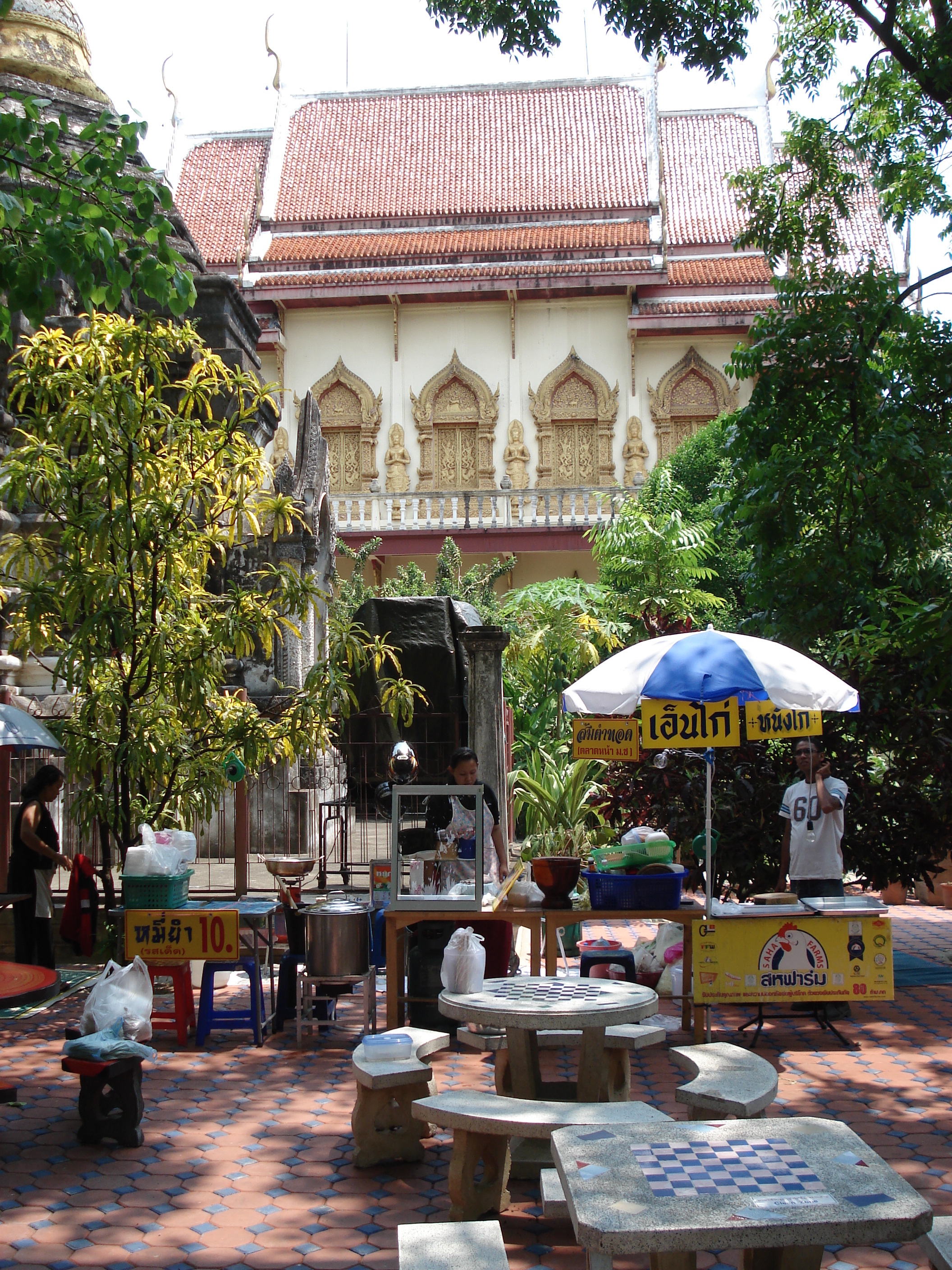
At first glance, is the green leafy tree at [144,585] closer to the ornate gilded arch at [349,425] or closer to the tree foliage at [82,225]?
the tree foliage at [82,225]

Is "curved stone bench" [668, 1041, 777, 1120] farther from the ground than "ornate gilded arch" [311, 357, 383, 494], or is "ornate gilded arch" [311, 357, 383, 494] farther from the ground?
"ornate gilded arch" [311, 357, 383, 494]

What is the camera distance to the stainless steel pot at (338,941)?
591 centimetres

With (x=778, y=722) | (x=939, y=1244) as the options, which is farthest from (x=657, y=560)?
(x=939, y=1244)

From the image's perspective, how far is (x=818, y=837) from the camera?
7133mm

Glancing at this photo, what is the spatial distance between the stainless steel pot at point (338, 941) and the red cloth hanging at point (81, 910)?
2.36 meters

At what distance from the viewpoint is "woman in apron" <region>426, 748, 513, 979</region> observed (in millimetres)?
6191

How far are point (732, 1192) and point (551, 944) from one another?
3094mm

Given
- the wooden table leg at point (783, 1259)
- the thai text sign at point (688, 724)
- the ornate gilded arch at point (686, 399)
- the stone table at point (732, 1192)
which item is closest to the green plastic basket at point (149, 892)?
the thai text sign at point (688, 724)

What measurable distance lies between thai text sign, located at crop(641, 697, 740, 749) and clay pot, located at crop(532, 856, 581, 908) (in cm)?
72

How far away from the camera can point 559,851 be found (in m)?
11.2

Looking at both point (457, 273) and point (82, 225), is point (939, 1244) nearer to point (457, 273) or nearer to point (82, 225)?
point (82, 225)

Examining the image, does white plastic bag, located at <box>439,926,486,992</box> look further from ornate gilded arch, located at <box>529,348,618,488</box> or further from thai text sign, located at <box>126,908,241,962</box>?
ornate gilded arch, located at <box>529,348,618,488</box>

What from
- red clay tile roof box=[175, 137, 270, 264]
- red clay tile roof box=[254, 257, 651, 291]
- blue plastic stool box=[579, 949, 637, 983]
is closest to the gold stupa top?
blue plastic stool box=[579, 949, 637, 983]

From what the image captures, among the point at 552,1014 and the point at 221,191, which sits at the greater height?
the point at 221,191
